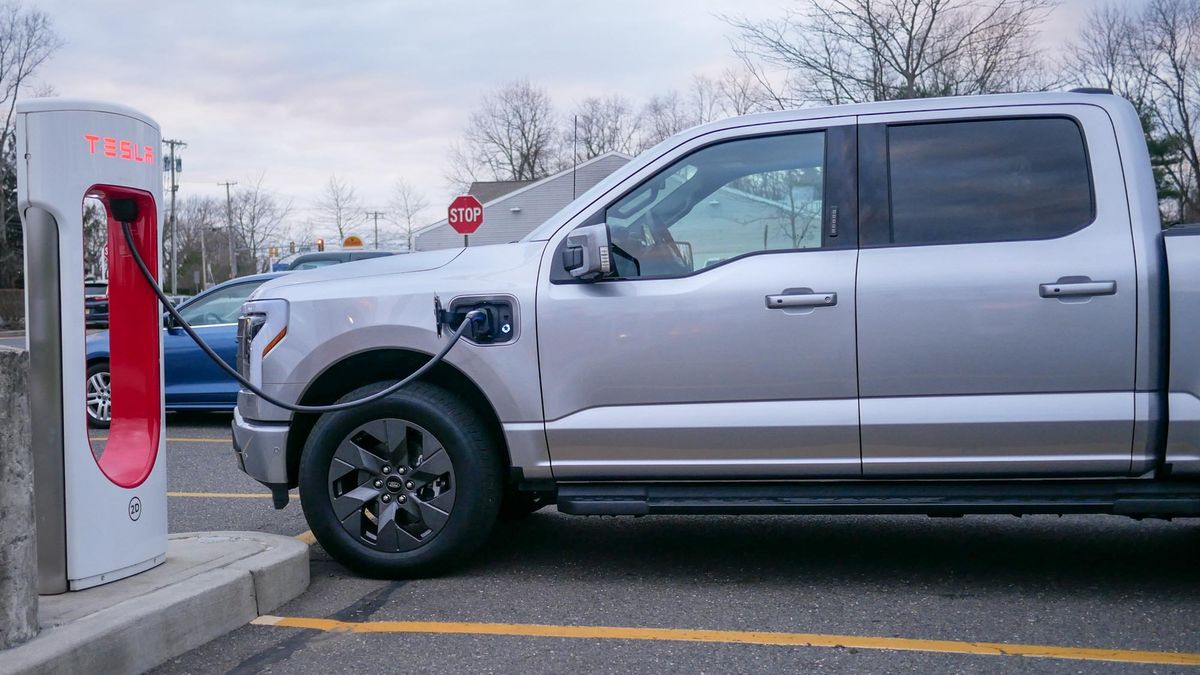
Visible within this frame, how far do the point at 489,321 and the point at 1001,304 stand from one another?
7.09 feet

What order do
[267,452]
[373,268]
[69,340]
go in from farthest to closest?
1. [373,268]
2. [267,452]
3. [69,340]

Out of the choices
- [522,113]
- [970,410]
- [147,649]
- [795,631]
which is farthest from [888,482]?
[522,113]

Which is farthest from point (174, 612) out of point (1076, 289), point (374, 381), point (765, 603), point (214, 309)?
point (214, 309)

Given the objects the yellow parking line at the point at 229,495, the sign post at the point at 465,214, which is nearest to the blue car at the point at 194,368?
the yellow parking line at the point at 229,495

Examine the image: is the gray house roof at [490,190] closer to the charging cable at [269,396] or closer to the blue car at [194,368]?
the blue car at [194,368]

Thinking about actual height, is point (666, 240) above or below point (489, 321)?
above

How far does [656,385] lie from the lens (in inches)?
186

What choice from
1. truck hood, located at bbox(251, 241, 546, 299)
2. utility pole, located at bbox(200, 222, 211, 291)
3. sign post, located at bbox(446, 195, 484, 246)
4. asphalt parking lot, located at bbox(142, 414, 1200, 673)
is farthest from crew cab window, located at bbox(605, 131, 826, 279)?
utility pole, located at bbox(200, 222, 211, 291)

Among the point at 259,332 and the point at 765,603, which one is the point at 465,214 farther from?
the point at 765,603

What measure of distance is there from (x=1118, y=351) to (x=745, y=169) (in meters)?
1.72

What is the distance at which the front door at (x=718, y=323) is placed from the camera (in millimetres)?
4605

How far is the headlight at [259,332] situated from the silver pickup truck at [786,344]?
1cm

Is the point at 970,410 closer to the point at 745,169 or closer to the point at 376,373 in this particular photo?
the point at 745,169

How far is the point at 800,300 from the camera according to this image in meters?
4.59
